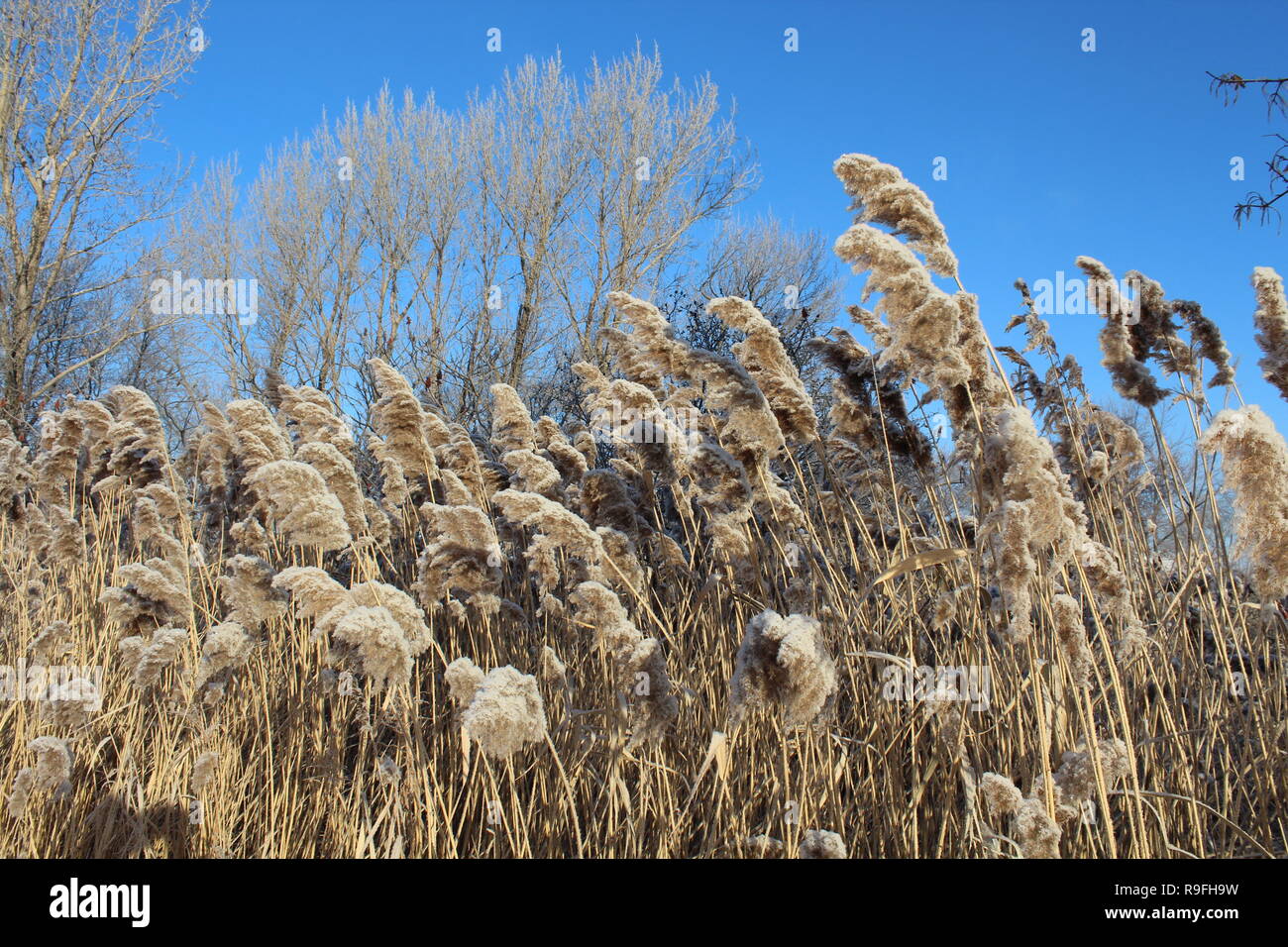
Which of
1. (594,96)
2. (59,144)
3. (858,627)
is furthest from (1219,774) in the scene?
(59,144)

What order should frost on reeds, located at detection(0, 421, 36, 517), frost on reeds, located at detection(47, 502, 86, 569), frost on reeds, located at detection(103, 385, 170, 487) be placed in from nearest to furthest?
frost on reeds, located at detection(103, 385, 170, 487) → frost on reeds, located at detection(47, 502, 86, 569) → frost on reeds, located at detection(0, 421, 36, 517)

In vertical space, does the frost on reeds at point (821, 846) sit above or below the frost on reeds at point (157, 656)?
below

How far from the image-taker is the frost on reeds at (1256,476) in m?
1.38

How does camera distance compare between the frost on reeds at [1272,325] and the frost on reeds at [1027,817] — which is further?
the frost on reeds at [1272,325]

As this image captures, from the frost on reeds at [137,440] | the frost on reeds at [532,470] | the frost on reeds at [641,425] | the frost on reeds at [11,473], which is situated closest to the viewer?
the frost on reeds at [641,425]

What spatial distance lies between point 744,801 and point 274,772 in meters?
1.39

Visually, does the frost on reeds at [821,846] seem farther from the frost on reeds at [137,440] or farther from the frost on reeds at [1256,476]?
the frost on reeds at [137,440]

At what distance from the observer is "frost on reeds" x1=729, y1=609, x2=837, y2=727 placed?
1.26 metres

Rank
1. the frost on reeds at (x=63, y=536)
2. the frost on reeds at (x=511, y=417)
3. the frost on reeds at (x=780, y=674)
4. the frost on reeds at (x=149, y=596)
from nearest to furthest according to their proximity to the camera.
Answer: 1. the frost on reeds at (x=780, y=674)
2. the frost on reeds at (x=149, y=596)
3. the frost on reeds at (x=511, y=417)
4. the frost on reeds at (x=63, y=536)

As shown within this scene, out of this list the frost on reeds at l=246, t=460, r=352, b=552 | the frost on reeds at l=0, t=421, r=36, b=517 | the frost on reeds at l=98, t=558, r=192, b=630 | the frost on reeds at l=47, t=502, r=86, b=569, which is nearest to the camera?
the frost on reeds at l=246, t=460, r=352, b=552

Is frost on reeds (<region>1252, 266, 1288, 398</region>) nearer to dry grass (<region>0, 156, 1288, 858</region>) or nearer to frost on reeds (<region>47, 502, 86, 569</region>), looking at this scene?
dry grass (<region>0, 156, 1288, 858</region>)

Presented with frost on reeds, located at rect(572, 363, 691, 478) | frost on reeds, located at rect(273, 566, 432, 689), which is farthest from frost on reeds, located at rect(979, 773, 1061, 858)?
frost on reeds, located at rect(572, 363, 691, 478)

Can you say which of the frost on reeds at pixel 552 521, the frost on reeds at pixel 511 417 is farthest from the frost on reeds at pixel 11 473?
the frost on reeds at pixel 552 521

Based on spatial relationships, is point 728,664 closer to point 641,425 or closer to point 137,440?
point 641,425
